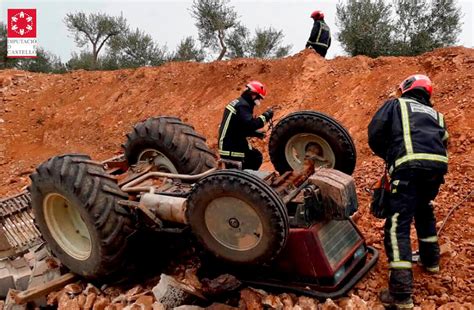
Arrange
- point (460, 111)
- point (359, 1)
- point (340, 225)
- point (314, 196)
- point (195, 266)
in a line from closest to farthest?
1. point (314, 196)
2. point (340, 225)
3. point (195, 266)
4. point (460, 111)
5. point (359, 1)

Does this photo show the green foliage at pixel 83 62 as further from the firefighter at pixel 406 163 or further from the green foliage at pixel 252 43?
the firefighter at pixel 406 163

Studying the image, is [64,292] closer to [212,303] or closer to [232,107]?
[212,303]

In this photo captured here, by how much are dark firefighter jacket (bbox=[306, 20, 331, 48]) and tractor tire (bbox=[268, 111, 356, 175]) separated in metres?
6.66

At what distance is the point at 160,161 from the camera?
16.2 feet

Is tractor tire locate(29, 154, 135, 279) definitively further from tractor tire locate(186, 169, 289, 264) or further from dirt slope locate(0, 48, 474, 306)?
dirt slope locate(0, 48, 474, 306)

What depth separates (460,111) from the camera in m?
6.95

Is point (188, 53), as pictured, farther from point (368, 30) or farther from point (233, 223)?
point (233, 223)

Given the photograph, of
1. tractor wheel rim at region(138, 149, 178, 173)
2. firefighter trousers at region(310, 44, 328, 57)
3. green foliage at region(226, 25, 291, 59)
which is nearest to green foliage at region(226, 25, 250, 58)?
green foliage at region(226, 25, 291, 59)

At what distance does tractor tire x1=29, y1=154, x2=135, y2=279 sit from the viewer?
12.6ft

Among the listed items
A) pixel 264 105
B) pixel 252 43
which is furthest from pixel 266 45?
pixel 264 105

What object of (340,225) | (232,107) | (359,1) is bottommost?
(340,225)

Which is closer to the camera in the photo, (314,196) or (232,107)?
(314,196)

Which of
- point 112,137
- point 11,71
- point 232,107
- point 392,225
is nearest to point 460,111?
point 232,107

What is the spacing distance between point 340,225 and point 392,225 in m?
0.42
